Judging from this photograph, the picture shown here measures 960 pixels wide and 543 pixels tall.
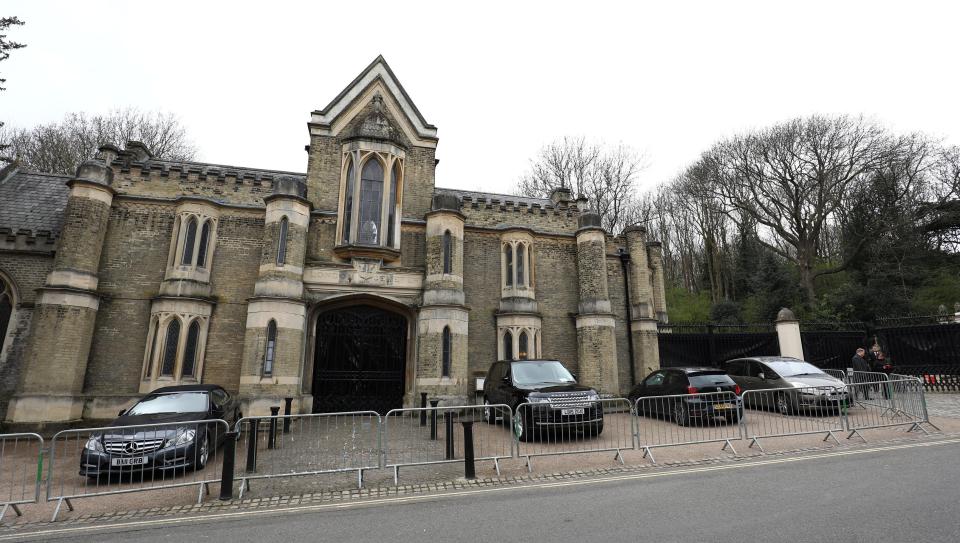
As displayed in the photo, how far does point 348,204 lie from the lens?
1445 cm

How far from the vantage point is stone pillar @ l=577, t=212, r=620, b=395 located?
1474cm

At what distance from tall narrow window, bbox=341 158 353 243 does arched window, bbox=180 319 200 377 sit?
196 inches

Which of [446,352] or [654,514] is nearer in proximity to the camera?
[654,514]

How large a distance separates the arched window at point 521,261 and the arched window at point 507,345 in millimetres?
1851

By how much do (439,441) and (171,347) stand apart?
28.1ft

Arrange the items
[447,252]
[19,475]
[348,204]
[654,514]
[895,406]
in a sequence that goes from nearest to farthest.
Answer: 1. [654,514]
2. [19,475]
3. [895,406]
4. [447,252]
5. [348,204]

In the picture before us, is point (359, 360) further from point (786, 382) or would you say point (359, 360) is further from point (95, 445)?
point (786, 382)

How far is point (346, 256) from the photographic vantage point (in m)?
14.0

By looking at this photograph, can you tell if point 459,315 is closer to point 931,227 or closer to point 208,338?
point 208,338

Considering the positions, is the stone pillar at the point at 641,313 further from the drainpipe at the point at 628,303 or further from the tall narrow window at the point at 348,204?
the tall narrow window at the point at 348,204

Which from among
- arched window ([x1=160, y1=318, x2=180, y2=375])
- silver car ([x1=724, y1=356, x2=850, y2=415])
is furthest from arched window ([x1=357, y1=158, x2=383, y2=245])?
silver car ([x1=724, y1=356, x2=850, y2=415])

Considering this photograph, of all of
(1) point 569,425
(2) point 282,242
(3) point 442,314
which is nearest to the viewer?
(1) point 569,425

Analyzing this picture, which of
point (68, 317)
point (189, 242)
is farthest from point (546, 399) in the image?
point (68, 317)

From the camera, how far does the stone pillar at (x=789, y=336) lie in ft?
57.5
